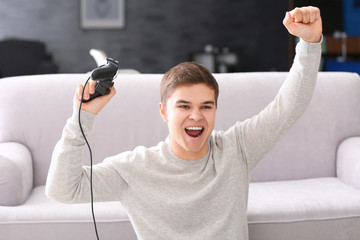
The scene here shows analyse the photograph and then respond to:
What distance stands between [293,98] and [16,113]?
1466 millimetres

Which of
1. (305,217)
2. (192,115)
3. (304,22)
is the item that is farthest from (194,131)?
(305,217)

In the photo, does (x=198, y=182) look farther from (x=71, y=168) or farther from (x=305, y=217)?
(x=305, y=217)

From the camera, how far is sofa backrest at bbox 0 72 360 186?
2309mm

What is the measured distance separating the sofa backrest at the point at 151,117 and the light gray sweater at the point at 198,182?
888mm

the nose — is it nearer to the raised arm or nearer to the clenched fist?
the raised arm

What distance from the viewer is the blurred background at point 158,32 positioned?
683cm

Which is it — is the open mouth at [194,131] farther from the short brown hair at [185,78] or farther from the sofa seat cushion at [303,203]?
the sofa seat cushion at [303,203]

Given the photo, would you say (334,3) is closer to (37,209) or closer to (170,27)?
(170,27)

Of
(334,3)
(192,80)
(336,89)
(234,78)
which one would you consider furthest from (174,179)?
(334,3)

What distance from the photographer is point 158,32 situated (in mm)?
7020

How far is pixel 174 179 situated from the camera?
1397 mm

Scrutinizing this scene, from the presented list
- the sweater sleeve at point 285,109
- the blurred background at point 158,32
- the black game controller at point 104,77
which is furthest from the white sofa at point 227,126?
the blurred background at point 158,32

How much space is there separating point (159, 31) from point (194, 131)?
19.0ft

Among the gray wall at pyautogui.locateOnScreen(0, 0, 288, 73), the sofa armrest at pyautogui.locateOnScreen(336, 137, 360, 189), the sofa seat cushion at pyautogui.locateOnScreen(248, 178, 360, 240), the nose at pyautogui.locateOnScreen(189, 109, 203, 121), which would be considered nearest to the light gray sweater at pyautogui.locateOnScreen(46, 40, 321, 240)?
the nose at pyautogui.locateOnScreen(189, 109, 203, 121)
